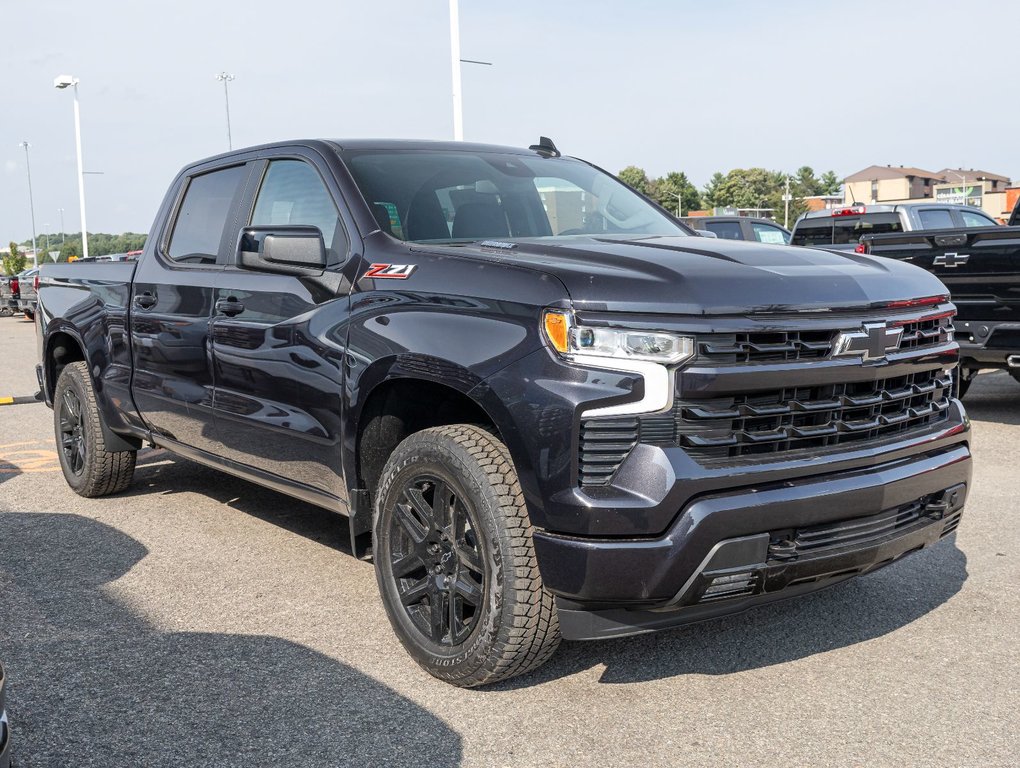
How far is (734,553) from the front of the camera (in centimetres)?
301

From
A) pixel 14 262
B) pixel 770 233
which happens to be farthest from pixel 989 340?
pixel 14 262

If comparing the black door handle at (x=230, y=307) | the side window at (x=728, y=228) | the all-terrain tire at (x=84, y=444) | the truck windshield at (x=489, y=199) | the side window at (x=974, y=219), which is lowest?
the all-terrain tire at (x=84, y=444)

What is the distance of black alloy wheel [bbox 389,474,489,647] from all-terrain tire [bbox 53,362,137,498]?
3094 mm

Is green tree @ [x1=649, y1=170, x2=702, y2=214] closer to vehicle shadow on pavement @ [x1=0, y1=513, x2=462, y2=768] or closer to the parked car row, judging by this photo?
the parked car row

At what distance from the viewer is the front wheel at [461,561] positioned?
10.5 ft

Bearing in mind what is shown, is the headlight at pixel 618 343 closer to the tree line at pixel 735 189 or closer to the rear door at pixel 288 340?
the rear door at pixel 288 340

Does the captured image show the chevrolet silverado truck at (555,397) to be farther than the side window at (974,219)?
No

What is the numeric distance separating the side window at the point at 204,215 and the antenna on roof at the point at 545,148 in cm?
140

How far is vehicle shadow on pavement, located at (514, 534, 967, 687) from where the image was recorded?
3.70m

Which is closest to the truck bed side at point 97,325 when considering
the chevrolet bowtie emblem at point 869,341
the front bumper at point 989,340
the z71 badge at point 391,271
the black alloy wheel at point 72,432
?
the black alloy wheel at point 72,432

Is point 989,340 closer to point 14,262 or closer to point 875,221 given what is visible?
point 875,221

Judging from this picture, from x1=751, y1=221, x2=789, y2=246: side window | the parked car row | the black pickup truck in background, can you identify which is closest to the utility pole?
the parked car row

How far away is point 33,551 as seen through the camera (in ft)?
17.2

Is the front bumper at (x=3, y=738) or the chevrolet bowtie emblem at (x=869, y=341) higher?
the chevrolet bowtie emblem at (x=869, y=341)
